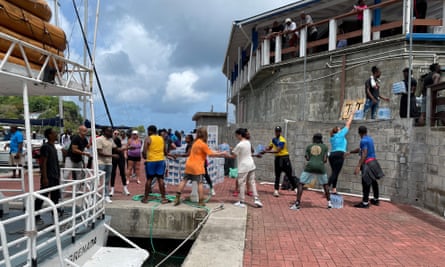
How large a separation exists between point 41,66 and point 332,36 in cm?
978

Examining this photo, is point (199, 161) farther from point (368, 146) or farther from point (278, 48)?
point (278, 48)

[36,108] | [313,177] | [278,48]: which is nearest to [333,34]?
[278,48]

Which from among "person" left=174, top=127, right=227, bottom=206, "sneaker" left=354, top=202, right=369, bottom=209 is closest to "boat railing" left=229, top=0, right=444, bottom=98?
"sneaker" left=354, top=202, right=369, bottom=209

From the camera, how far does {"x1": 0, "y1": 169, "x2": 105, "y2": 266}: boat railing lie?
3291 mm

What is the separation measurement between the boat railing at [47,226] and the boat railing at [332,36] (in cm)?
925

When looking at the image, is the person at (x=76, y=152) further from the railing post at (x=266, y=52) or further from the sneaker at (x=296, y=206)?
the railing post at (x=266, y=52)

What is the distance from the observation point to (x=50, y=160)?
5516 millimetres

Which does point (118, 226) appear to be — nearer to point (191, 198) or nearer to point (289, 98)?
point (191, 198)

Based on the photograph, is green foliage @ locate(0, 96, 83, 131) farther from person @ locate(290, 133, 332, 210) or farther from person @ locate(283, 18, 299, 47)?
person @ locate(283, 18, 299, 47)

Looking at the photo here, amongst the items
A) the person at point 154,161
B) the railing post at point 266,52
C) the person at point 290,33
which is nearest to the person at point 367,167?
the person at point 154,161

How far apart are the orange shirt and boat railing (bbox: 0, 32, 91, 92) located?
2.55 meters

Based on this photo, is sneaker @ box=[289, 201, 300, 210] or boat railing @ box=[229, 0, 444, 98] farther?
boat railing @ box=[229, 0, 444, 98]

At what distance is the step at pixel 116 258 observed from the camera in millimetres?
4699

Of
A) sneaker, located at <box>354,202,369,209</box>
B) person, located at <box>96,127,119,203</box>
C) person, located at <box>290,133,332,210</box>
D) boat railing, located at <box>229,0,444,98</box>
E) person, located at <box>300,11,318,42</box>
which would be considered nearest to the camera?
person, located at <box>290,133,332,210</box>
